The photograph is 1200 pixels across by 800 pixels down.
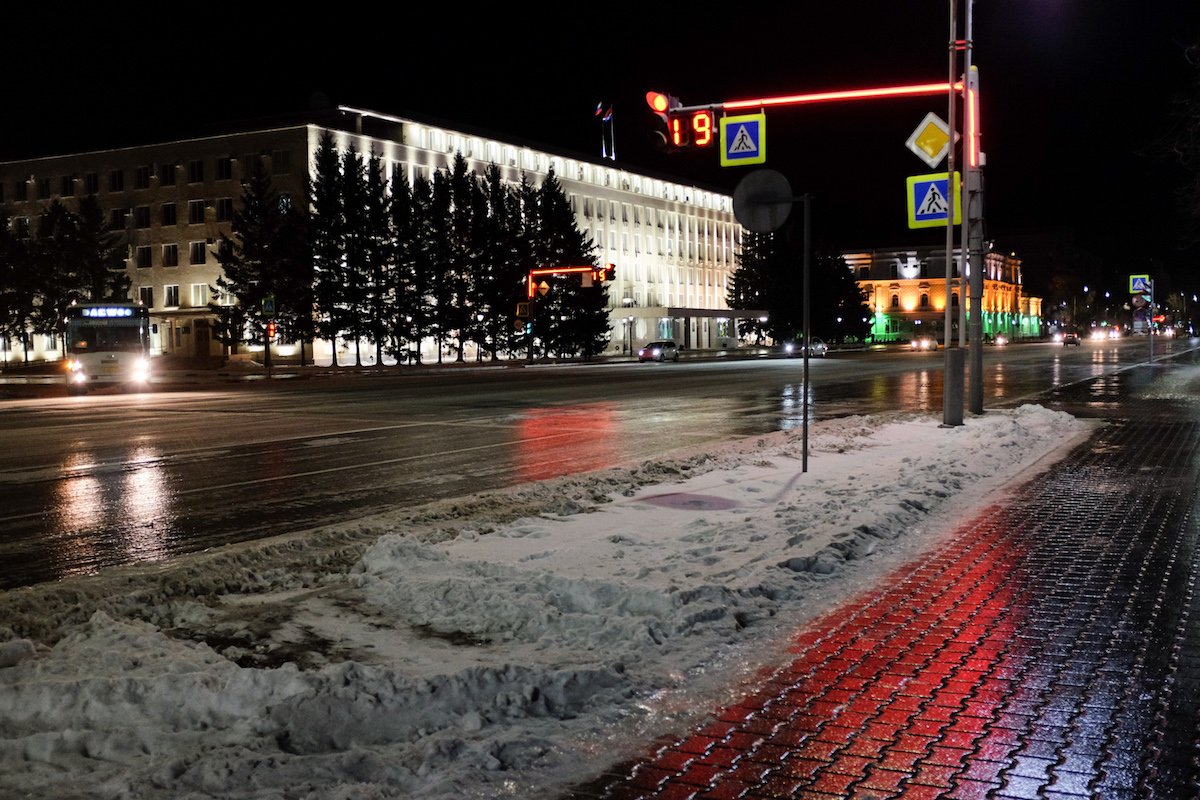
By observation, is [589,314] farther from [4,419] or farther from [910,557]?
[910,557]

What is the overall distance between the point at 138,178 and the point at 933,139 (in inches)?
2999

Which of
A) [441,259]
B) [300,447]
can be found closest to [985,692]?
[300,447]

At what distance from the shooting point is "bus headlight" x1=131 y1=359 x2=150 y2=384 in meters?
38.6

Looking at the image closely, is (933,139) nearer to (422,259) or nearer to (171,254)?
(422,259)

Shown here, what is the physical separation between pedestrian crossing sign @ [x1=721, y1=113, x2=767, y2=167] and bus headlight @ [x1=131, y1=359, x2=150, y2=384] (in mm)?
28864

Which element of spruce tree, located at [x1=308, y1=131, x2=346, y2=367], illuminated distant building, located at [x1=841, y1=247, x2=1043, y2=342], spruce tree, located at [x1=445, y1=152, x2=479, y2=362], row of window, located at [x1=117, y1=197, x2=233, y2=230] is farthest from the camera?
illuminated distant building, located at [x1=841, y1=247, x2=1043, y2=342]

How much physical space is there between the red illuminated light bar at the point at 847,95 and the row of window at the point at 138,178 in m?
62.4

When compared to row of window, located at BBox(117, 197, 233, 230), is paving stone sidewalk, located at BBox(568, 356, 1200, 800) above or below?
below

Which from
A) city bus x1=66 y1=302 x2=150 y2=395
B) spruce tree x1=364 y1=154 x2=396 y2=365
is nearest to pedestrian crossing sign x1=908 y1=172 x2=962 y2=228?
city bus x1=66 y1=302 x2=150 y2=395

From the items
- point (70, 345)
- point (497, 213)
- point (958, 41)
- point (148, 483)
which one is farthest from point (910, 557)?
point (497, 213)

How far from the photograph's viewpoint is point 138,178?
7950 cm

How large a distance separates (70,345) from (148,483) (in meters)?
29.7

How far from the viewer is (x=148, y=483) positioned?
12055 millimetres

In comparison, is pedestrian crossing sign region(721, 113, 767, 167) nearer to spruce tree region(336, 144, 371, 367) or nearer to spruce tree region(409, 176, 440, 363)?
spruce tree region(336, 144, 371, 367)
